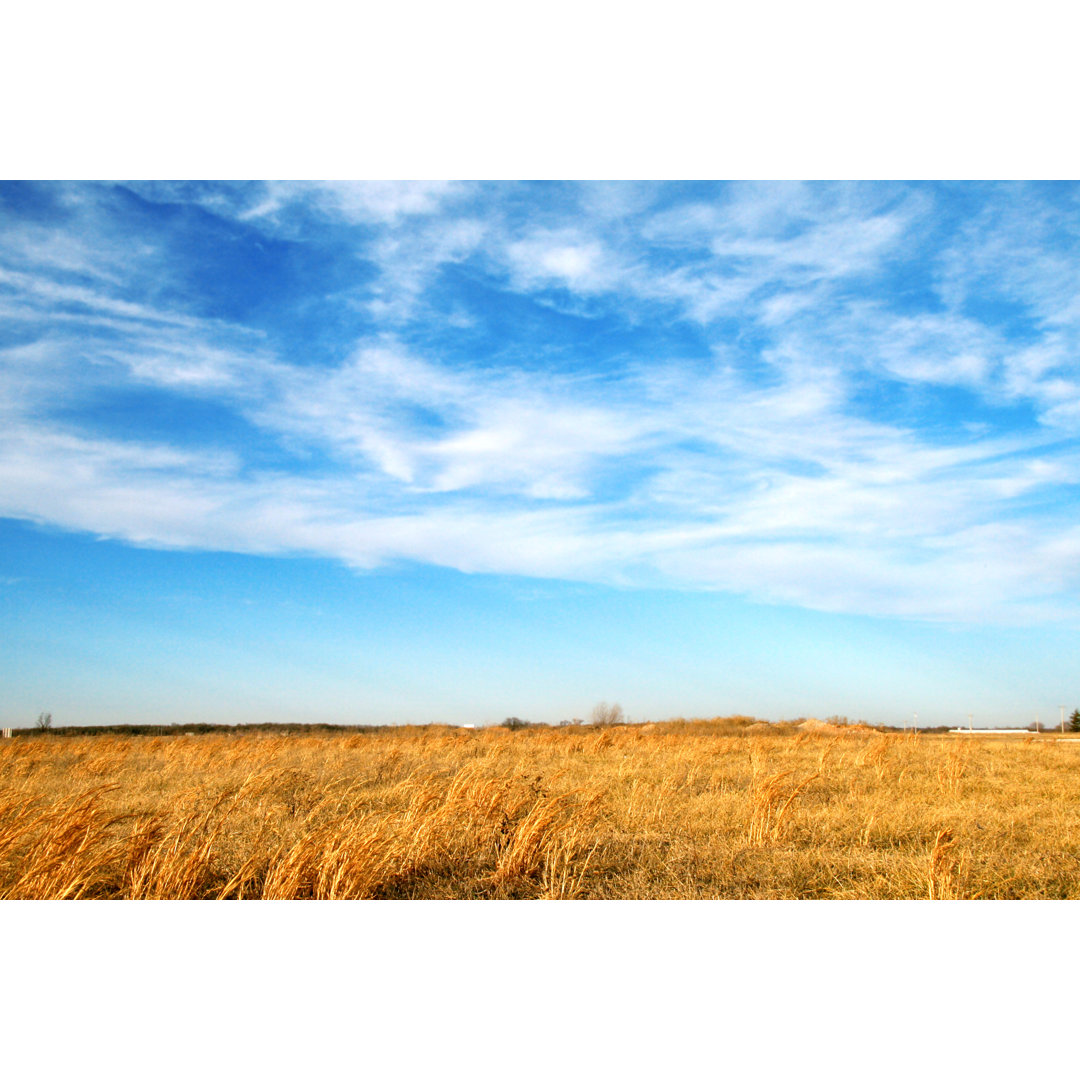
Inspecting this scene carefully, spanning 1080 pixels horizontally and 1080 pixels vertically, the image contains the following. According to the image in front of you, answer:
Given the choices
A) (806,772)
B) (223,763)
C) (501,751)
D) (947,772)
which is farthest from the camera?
(501,751)

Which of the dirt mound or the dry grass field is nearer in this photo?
the dry grass field

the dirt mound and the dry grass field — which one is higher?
the dirt mound

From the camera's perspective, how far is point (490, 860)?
4.33m

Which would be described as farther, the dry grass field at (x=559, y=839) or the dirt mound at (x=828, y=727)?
the dirt mound at (x=828, y=727)

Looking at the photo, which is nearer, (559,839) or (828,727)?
(559,839)

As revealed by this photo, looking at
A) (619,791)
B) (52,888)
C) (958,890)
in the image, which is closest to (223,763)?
(619,791)

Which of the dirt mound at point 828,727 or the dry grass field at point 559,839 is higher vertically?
the dirt mound at point 828,727

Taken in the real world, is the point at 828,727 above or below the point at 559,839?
above

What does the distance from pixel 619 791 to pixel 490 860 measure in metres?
3.38
